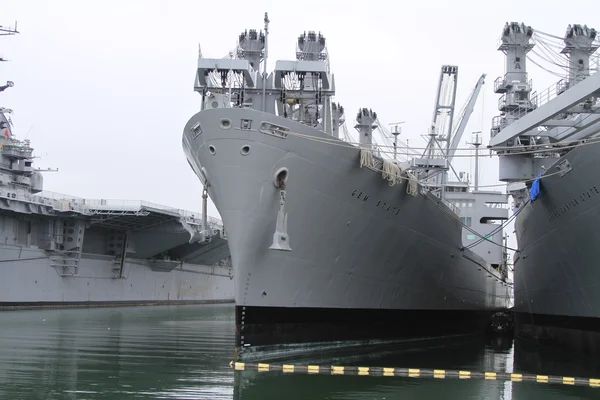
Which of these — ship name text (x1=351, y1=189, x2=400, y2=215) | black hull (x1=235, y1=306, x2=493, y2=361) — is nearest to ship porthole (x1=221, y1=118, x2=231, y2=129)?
ship name text (x1=351, y1=189, x2=400, y2=215)

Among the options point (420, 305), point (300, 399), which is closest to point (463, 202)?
point (420, 305)

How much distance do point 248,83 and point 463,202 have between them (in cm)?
1514

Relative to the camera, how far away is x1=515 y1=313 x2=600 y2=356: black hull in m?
15.2

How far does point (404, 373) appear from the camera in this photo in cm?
1234

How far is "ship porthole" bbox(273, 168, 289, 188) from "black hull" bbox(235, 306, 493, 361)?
241 centimetres

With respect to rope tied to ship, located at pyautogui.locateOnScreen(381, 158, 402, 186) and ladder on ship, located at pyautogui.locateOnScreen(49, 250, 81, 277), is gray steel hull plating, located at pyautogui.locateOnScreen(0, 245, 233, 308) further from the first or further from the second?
rope tied to ship, located at pyautogui.locateOnScreen(381, 158, 402, 186)

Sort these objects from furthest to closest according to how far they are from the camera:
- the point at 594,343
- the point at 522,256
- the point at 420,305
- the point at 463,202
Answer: the point at 463,202 → the point at 522,256 → the point at 420,305 → the point at 594,343

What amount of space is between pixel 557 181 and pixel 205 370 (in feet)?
27.8

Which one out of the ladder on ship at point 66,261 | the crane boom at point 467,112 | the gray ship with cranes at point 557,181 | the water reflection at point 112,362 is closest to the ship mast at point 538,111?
the gray ship with cranes at point 557,181

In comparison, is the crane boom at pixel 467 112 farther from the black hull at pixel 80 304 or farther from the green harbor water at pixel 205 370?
the black hull at pixel 80 304

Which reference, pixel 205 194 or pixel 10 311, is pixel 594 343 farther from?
pixel 10 311

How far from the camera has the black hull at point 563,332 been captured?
15.2 m

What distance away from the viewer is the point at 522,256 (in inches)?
831

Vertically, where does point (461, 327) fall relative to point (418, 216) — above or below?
below
